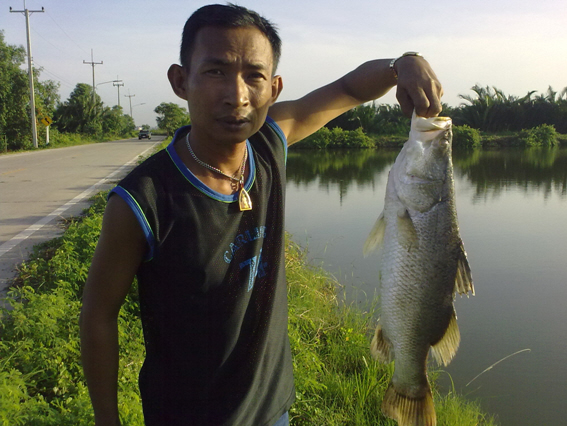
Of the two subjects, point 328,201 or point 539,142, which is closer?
point 328,201

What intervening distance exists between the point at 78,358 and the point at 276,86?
240 cm

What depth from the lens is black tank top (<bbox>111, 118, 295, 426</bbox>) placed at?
1.47 metres

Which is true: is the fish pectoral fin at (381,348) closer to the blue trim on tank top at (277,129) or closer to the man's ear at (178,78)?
the blue trim on tank top at (277,129)

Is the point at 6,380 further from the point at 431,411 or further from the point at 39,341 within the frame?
the point at 431,411

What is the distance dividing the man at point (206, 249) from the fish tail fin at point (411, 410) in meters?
0.45

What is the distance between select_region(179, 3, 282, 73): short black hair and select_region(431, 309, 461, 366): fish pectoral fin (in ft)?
3.95

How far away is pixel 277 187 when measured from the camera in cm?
186

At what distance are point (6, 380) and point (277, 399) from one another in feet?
5.00

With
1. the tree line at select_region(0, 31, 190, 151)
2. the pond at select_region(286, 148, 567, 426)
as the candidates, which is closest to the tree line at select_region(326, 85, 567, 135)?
the tree line at select_region(0, 31, 190, 151)

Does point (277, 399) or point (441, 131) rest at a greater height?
point (441, 131)

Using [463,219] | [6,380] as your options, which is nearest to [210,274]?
[6,380]

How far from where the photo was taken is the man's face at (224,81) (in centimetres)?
154

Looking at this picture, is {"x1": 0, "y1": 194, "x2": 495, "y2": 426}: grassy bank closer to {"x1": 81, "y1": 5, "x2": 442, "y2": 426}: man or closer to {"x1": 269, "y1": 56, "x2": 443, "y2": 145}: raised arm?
{"x1": 81, "y1": 5, "x2": 442, "y2": 426}: man

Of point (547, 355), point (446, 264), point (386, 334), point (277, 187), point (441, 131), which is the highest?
point (441, 131)
